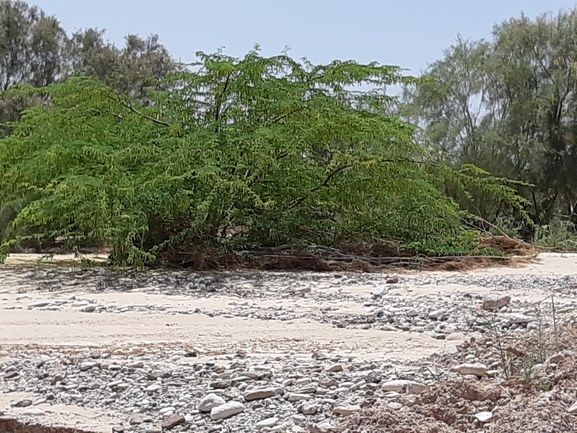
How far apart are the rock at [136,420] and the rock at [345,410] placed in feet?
2.85

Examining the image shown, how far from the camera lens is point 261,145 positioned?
944cm

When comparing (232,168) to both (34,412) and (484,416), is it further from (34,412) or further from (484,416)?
(484,416)

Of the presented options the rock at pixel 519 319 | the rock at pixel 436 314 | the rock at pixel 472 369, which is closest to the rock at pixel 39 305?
the rock at pixel 436 314

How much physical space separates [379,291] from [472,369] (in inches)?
136

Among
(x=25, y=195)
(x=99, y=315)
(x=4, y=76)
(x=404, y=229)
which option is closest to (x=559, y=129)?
(x=404, y=229)

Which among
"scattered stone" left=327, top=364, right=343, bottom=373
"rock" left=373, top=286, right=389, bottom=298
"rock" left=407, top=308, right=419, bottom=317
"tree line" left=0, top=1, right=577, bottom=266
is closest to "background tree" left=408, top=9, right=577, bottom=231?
"tree line" left=0, top=1, right=577, bottom=266

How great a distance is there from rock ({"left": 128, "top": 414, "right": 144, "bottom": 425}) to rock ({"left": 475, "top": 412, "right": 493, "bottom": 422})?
4.80 feet

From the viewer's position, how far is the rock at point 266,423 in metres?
2.93

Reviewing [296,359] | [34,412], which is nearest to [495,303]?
[296,359]

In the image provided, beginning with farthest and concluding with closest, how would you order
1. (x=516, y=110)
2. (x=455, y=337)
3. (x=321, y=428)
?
(x=516, y=110) < (x=455, y=337) < (x=321, y=428)

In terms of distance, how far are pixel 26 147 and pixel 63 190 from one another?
2.13 meters

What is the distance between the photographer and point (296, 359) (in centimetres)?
399

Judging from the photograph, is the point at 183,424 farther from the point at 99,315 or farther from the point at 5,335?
the point at 99,315

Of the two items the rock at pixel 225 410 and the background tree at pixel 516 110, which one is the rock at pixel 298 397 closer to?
the rock at pixel 225 410
